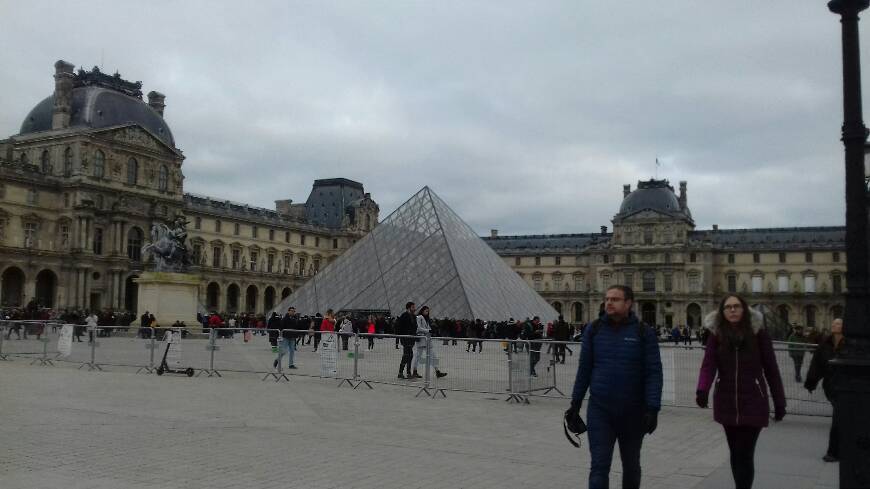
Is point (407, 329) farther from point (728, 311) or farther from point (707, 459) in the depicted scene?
point (728, 311)

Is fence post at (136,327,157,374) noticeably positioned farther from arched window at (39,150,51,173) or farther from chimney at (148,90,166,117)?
chimney at (148,90,166,117)

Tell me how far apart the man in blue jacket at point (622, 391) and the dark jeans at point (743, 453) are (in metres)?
0.51

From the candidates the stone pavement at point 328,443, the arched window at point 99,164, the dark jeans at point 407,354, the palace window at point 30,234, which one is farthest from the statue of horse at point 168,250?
the arched window at point 99,164

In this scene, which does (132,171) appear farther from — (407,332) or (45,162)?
(407,332)

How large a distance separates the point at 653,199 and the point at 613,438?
2993 inches

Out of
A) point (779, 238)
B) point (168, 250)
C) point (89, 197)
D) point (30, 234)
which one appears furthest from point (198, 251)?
point (779, 238)

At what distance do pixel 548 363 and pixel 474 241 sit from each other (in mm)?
22496

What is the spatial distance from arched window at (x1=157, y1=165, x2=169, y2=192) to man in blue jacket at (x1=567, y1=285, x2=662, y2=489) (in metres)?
53.4

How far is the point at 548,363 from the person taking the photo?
11.2 metres

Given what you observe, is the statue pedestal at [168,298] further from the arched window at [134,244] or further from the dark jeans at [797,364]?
the arched window at [134,244]

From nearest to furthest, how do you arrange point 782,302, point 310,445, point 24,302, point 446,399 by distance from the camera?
point 310,445 < point 446,399 < point 24,302 < point 782,302

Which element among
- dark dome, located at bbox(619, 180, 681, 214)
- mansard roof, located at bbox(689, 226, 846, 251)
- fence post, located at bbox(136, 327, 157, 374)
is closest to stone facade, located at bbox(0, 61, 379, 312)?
fence post, located at bbox(136, 327, 157, 374)

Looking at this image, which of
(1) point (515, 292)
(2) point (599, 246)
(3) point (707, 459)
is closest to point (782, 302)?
(2) point (599, 246)

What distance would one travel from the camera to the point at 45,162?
49.9m
